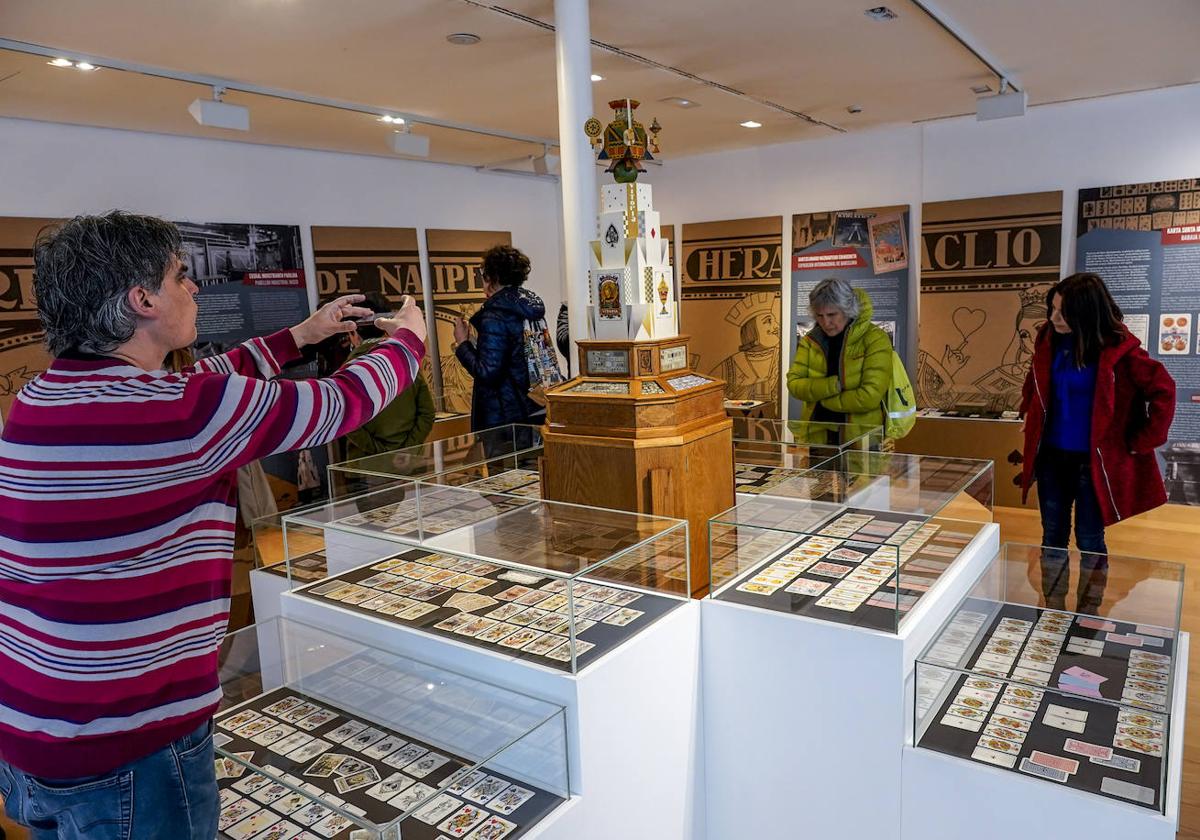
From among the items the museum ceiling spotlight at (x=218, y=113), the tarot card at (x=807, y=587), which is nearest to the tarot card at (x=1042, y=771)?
the tarot card at (x=807, y=587)

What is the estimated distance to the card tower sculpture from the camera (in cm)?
281

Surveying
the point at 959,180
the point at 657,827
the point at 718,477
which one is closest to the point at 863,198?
the point at 959,180

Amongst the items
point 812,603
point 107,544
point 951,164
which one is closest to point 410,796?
point 107,544

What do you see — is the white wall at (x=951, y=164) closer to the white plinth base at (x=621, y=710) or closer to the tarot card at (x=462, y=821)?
the white plinth base at (x=621, y=710)

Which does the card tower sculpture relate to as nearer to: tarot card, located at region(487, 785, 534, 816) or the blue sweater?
tarot card, located at region(487, 785, 534, 816)

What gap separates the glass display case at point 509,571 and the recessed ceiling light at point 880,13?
2735mm

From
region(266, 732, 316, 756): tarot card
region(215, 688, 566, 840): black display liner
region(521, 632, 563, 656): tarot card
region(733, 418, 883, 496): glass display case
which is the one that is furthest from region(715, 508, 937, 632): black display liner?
region(266, 732, 316, 756): tarot card

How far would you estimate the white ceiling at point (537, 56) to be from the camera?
3.56 metres

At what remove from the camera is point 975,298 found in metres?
6.48

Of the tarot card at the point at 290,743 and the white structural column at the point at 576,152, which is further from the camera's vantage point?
the white structural column at the point at 576,152

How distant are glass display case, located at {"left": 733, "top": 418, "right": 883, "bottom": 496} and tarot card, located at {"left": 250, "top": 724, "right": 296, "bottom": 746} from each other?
1.79 m

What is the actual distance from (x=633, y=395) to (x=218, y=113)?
3089 mm

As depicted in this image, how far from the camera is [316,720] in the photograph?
7.13ft

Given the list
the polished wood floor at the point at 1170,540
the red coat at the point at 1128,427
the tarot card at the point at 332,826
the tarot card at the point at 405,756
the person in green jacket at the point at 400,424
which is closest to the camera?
the tarot card at the point at 332,826
